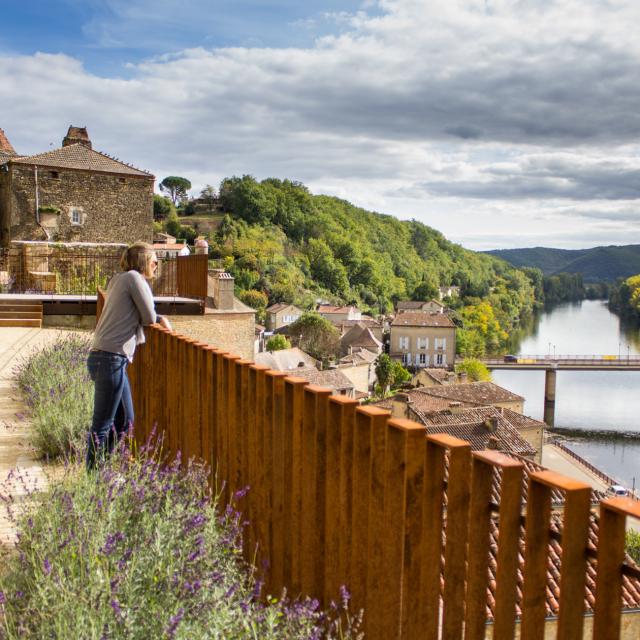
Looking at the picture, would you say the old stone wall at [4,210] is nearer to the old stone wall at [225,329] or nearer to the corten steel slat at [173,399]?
the old stone wall at [225,329]

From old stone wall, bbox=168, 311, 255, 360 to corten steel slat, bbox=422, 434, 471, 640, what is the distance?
992 centimetres

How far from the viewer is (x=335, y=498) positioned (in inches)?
103

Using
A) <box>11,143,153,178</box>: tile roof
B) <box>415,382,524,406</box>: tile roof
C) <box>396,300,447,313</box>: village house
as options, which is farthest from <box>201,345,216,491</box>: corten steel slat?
<box>396,300,447,313</box>: village house

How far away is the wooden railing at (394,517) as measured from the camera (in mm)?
1647

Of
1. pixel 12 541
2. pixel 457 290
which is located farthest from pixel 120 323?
pixel 457 290

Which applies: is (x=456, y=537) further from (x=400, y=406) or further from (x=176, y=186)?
(x=176, y=186)

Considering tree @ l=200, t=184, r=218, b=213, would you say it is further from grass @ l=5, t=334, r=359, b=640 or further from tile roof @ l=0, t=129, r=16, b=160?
grass @ l=5, t=334, r=359, b=640

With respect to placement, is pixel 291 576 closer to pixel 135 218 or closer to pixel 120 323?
pixel 120 323

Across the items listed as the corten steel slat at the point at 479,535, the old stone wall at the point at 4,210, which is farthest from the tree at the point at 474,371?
the corten steel slat at the point at 479,535

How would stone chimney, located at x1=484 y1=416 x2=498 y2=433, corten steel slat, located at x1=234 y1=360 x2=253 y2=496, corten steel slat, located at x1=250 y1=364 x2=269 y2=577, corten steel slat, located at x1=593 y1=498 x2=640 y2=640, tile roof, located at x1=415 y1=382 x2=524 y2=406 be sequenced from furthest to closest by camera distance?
tile roof, located at x1=415 y1=382 x2=524 y2=406 < stone chimney, located at x1=484 y1=416 x2=498 y2=433 < corten steel slat, located at x1=234 y1=360 x2=253 y2=496 < corten steel slat, located at x1=250 y1=364 x2=269 y2=577 < corten steel slat, located at x1=593 y1=498 x2=640 y2=640

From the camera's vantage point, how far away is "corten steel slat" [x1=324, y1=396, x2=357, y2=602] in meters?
2.54

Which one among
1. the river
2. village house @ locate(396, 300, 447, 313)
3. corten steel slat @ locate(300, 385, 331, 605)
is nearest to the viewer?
corten steel slat @ locate(300, 385, 331, 605)

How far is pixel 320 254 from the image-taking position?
385 ft

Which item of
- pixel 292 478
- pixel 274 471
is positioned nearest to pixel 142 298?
pixel 274 471
